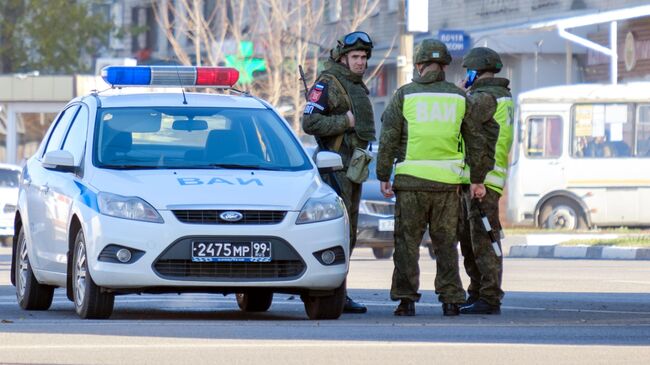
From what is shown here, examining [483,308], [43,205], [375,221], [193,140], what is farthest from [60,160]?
[375,221]

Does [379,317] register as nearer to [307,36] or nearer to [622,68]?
[622,68]

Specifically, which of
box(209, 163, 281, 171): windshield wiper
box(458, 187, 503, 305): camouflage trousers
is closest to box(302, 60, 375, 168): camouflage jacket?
box(209, 163, 281, 171): windshield wiper

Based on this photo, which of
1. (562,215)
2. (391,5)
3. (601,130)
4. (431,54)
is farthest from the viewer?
(391,5)

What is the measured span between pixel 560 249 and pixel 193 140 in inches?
562

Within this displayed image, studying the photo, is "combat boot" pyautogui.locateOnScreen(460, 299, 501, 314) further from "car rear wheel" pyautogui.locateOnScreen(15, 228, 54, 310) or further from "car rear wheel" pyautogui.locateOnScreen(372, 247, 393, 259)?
"car rear wheel" pyautogui.locateOnScreen(372, 247, 393, 259)

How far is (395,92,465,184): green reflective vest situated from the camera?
12188 mm

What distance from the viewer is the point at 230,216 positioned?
36.7 ft

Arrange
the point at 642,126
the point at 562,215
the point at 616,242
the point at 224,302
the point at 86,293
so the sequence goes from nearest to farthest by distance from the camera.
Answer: the point at 86,293 < the point at 224,302 < the point at 616,242 < the point at 562,215 < the point at 642,126

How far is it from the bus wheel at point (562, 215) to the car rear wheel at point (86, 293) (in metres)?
20.6

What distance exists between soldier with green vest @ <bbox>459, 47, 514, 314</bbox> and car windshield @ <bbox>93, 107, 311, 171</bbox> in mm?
1279

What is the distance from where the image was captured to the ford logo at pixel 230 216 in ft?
36.7

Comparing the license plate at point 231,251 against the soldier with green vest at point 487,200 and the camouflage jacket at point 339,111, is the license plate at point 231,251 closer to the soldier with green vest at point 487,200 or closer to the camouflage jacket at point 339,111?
the camouflage jacket at point 339,111

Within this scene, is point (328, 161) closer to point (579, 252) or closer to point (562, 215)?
point (579, 252)

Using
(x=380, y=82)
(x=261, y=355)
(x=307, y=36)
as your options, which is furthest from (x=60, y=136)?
(x=380, y=82)
